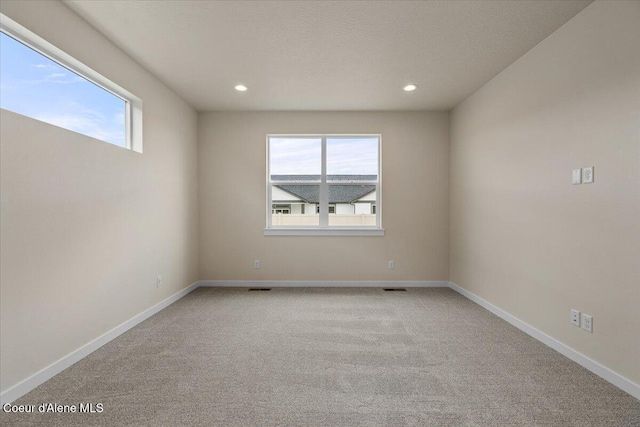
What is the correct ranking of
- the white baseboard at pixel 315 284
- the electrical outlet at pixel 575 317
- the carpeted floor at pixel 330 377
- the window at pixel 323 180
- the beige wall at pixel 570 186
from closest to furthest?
the carpeted floor at pixel 330 377 < the beige wall at pixel 570 186 < the electrical outlet at pixel 575 317 < the white baseboard at pixel 315 284 < the window at pixel 323 180

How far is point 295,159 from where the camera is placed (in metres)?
4.50

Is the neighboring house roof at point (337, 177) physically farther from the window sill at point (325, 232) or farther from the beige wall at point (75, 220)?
the beige wall at point (75, 220)

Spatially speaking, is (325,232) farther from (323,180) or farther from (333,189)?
(323,180)

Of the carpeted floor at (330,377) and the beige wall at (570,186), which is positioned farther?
the beige wall at (570,186)

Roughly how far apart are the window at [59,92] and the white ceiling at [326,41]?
40 centimetres

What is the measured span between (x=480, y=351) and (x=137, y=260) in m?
3.32

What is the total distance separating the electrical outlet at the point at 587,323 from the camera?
6.84ft

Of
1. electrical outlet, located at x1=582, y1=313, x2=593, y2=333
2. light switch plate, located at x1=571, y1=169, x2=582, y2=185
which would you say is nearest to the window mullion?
light switch plate, located at x1=571, y1=169, x2=582, y2=185

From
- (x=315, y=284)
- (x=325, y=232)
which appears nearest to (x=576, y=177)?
(x=325, y=232)

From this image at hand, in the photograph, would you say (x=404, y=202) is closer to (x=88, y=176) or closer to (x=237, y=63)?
(x=237, y=63)

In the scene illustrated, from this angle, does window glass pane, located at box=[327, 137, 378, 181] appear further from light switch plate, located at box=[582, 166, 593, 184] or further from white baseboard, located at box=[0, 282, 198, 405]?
white baseboard, located at box=[0, 282, 198, 405]

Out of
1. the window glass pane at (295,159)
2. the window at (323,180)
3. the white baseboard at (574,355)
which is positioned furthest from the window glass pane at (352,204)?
the white baseboard at (574,355)

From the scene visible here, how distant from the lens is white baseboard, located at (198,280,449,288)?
4.37m

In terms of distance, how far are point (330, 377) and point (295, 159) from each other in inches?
127
